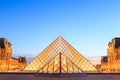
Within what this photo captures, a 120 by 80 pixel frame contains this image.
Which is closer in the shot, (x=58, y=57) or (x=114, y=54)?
(x=58, y=57)

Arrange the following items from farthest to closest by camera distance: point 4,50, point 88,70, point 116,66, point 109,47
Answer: point 109,47 → point 4,50 → point 116,66 → point 88,70

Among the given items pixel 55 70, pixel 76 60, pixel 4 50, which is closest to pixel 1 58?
pixel 4 50

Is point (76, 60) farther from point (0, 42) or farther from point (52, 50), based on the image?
point (0, 42)

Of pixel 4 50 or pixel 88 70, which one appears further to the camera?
pixel 4 50

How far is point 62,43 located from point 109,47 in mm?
32464

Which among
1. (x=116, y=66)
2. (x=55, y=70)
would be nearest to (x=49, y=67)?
(x=55, y=70)

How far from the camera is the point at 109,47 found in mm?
80250

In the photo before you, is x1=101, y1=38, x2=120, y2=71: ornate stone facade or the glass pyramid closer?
the glass pyramid

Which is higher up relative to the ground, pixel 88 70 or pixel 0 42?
pixel 0 42

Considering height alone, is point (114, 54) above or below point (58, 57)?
above

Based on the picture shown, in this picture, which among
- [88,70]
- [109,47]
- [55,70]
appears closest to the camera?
[55,70]

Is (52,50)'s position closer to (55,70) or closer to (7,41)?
(55,70)

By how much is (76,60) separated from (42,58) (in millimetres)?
6802

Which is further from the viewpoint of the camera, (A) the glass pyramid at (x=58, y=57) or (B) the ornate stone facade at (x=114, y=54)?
(B) the ornate stone facade at (x=114, y=54)
